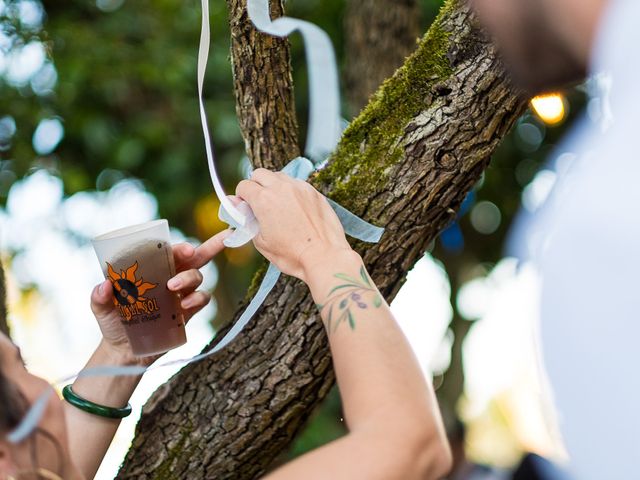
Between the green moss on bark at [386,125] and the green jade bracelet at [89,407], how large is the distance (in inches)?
28.7

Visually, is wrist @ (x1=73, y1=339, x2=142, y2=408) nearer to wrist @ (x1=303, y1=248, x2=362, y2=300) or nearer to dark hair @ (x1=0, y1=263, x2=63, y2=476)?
dark hair @ (x1=0, y1=263, x2=63, y2=476)

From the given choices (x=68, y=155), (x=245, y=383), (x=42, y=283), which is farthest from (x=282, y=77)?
(x=42, y=283)

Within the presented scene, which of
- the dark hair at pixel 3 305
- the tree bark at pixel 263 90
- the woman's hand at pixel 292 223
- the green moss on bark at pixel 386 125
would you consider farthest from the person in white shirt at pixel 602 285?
the dark hair at pixel 3 305

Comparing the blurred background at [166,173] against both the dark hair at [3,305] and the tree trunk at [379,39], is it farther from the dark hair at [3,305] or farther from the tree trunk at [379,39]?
the dark hair at [3,305]

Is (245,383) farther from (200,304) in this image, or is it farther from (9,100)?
(9,100)

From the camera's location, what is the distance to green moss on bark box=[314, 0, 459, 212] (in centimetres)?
190

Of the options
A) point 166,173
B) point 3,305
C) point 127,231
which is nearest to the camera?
point 127,231

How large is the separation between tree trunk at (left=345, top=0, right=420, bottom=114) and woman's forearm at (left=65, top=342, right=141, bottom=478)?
1985mm

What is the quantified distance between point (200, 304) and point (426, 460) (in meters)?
0.84

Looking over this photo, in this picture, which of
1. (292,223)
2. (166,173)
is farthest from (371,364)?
(166,173)

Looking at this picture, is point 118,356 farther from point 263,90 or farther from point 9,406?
point 263,90

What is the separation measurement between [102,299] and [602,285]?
50.1 inches

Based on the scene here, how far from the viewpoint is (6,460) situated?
143 cm

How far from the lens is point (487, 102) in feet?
6.05
